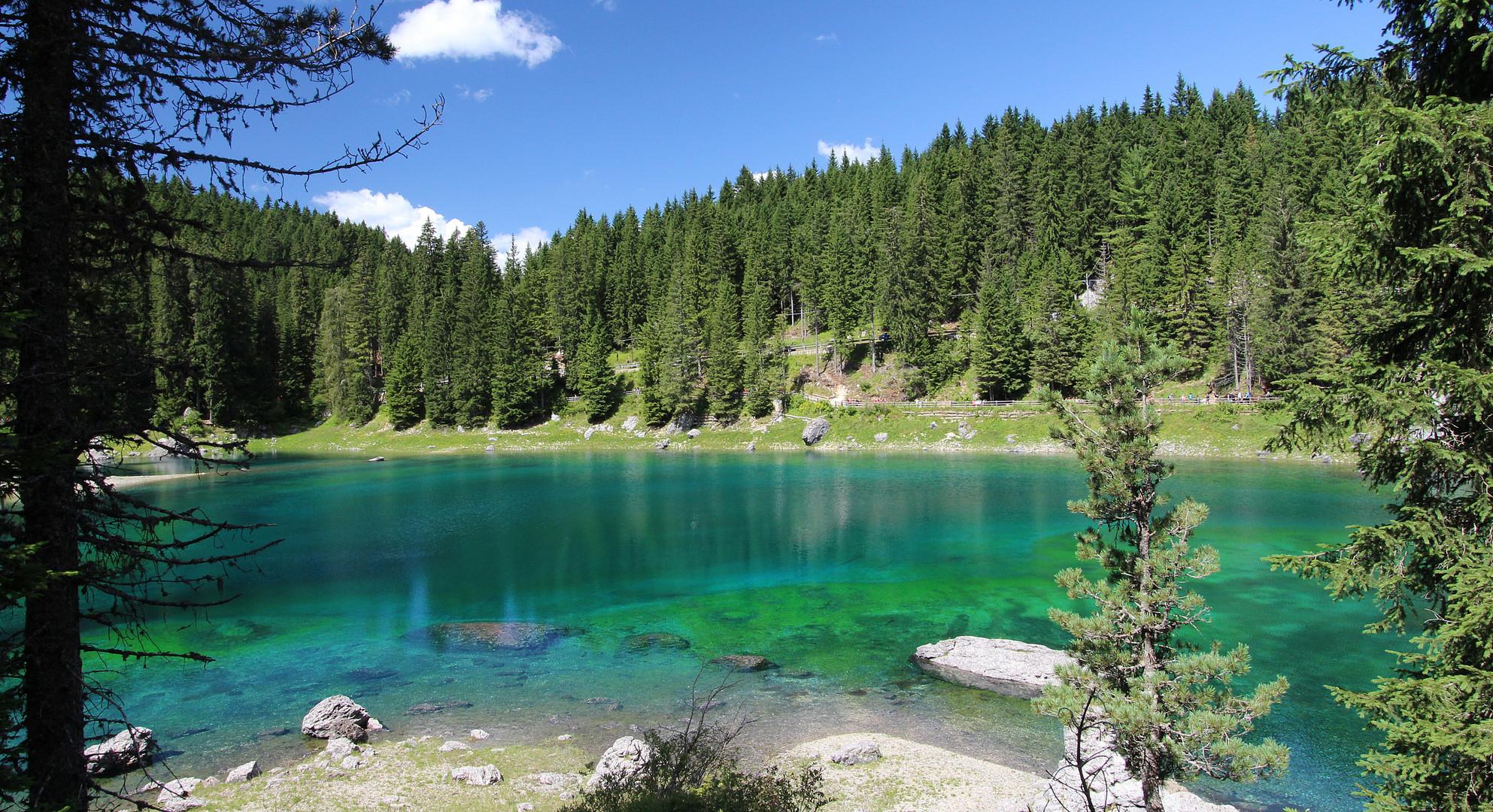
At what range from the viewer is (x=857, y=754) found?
12953 mm

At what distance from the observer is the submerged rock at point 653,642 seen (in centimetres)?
A: 1959

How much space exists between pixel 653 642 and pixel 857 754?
857 centimetres

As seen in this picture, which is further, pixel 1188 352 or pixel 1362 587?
pixel 1188 352

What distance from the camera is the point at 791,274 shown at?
92500 mm

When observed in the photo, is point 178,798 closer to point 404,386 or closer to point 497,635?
point 497,635

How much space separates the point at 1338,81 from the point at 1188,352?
64803 millimetres

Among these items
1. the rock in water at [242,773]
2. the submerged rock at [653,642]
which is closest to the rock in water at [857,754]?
the submerged rock at [653,642]

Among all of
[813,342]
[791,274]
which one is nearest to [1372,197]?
[813,342]

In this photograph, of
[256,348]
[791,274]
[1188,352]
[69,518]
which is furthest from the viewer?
[791,274]

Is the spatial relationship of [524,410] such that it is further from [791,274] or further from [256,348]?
[791,274]

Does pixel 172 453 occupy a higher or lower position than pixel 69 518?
higher

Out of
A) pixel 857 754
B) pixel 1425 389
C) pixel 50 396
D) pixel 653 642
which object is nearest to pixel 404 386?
pixel 653 642

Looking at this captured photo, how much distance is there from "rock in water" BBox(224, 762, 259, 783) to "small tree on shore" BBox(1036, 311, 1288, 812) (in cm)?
1355

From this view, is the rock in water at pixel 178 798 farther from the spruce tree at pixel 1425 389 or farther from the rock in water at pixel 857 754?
the spruce tree at pixel 1425 389
